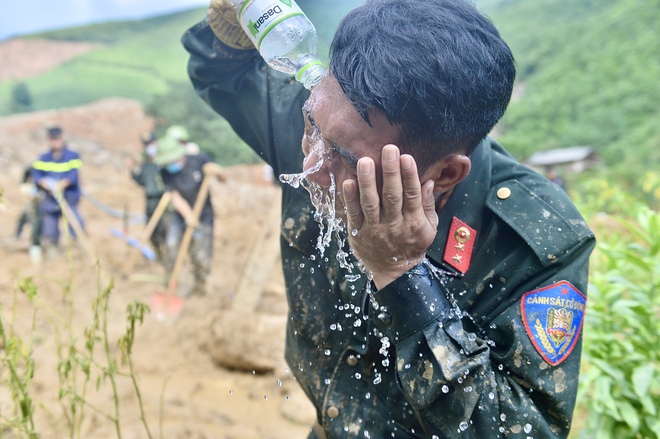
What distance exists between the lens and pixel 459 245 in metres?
1.60

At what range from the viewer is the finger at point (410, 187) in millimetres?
1230

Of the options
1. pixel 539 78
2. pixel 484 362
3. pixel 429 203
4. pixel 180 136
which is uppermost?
pixel 429 203

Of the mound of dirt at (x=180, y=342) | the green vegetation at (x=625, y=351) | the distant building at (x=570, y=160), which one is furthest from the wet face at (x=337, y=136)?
the distant building at (x=570, y=160)

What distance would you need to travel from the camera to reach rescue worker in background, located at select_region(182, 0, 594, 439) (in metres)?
1.32

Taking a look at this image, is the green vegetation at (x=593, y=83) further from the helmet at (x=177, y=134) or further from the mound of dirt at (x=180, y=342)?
the mound of dirt at (x=180, y=342)

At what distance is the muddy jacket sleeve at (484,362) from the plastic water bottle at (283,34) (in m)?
0.63

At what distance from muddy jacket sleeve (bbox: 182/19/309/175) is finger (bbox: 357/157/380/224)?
1.92 ft

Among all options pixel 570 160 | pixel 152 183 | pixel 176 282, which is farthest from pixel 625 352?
pixel 570 160

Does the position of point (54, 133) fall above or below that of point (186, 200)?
above

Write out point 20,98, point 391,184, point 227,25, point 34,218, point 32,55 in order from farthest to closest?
point 32,55 < point 20,98 < point 34,218 < point 227,25 < point 391,184

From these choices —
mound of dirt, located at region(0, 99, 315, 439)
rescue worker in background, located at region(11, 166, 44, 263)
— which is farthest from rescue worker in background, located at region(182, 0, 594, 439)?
rescue worker in background, located at region(11, 166, 44, 263)

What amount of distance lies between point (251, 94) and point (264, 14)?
0.48 meters

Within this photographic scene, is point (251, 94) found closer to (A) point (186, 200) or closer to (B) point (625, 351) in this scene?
(B) point (625, 351)

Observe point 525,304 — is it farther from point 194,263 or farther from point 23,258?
point 23,258
